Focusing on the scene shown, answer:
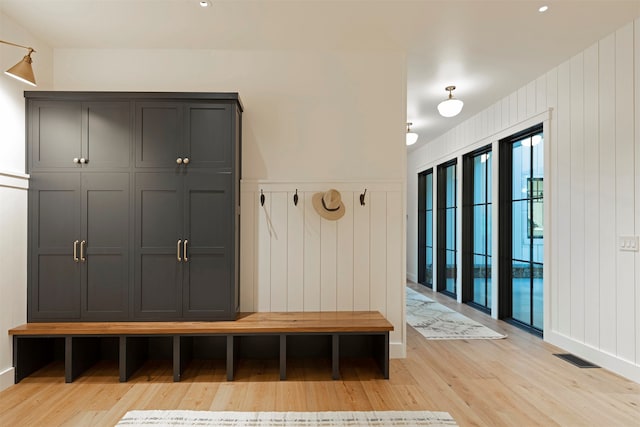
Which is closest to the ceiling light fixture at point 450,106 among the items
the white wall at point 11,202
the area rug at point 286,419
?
the area rug at point 286,419

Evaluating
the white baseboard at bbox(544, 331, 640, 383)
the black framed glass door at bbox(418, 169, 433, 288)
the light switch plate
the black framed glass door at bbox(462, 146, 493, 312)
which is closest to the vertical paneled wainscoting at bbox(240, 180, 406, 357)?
the white baseboard at bbox(544, 331, 640, 383)

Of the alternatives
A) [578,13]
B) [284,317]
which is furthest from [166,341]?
[578,13]

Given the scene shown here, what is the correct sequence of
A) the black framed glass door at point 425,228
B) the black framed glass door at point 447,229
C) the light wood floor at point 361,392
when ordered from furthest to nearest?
the black framed glass door at point 425,228, the black framed glass door at point 447,229, the light wood floor at point 361,392

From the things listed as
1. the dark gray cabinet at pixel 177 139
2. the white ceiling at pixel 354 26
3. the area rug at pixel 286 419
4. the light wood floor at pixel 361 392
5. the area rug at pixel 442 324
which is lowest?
the area rug at pixel 442 324

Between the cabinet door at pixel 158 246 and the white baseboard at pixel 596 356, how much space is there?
132 inches

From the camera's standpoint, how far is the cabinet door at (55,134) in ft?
9.84

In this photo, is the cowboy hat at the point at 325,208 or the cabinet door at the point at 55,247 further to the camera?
the cowboy hat at the point at 325,208

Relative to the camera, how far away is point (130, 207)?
119 inches

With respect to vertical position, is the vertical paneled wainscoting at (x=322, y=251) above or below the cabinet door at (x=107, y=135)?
below

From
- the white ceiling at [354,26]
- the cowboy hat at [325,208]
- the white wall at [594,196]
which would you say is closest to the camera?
the white ceiling at [354,26]

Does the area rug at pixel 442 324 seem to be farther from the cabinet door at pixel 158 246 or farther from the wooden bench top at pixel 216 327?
the cabinet door at pixel 158 246

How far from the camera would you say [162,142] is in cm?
303

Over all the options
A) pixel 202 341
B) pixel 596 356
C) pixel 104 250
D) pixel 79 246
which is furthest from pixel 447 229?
pixel 79 246

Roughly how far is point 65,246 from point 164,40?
1.81m
